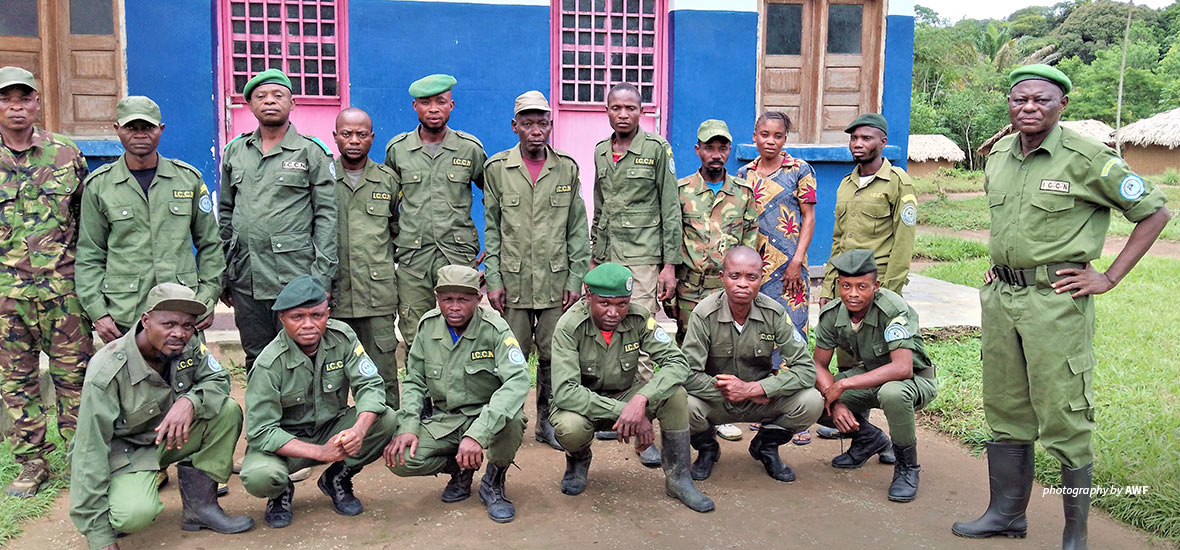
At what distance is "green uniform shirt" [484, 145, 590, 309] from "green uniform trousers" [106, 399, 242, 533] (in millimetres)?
1541

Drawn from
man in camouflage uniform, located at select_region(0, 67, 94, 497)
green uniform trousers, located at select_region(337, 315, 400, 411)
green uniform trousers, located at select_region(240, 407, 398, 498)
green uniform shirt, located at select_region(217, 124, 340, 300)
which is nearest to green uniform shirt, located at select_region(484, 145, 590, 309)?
green uniform trousers, located at select_region(337, 315, 400, 411)

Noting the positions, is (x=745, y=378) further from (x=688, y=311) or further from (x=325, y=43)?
(x=325, y=43)

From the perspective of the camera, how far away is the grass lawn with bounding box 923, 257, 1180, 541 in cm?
409

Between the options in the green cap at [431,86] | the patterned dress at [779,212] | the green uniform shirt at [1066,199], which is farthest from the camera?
the patterned dress at [779,212]

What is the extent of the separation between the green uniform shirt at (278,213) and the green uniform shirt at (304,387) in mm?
477

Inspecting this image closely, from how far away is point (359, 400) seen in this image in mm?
4027

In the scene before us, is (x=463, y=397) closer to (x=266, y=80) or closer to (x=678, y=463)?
(x=678, y=463)

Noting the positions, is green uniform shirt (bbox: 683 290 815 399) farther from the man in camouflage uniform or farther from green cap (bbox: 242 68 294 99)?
the man in camouflage uniform

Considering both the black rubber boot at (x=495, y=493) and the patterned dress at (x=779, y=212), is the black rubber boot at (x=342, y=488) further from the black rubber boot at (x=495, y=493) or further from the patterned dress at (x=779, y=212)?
the patterned dress at (x=779, y=212)

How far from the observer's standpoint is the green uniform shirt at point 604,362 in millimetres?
4176

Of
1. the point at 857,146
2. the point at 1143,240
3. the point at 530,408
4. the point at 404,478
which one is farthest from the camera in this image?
the point at 530,408

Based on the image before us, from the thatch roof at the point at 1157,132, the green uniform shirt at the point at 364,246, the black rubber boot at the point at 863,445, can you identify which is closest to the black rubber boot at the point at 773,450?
the black rubber boot at the point at 863,445

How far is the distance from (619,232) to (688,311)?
2.00 ft

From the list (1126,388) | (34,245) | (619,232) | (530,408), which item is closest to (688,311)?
(619,232)
